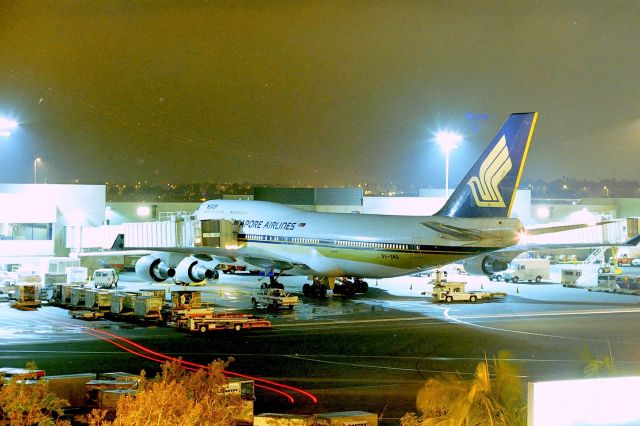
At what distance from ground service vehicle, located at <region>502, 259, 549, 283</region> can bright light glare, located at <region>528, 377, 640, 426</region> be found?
5763 centimetres

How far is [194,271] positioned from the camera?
2088 inches

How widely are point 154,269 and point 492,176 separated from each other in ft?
75.5

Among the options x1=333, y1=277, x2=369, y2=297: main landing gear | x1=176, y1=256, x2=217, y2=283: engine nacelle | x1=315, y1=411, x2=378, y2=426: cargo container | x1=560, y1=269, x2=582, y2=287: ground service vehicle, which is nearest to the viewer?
x1=315, y1=411, x2=378, y2=426: cargo container

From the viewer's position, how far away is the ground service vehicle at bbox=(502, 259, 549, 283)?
66.9 meters

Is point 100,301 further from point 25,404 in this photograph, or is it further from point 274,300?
point 25,404

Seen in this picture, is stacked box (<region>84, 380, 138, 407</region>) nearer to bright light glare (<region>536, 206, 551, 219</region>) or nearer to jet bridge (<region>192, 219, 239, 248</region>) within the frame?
jet bridge (<region>192, 219, 239, 248</region>)

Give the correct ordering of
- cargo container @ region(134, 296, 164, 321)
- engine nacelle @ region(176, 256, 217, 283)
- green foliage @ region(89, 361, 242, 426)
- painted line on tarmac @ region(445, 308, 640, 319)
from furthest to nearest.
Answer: engine nacelle @ region(176, 256, 217, 283) → painted line on tarmac @ region(445, 308, 640, 319) → cargo container @ region(134, 296, 164, 321) → green foliage @ region(89, 361, 242, 426)

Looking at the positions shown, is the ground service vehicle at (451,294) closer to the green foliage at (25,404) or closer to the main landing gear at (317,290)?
the main landing gear at (317,290)

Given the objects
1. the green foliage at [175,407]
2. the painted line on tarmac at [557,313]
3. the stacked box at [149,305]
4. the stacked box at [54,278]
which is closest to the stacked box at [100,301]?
the stacked box at [149,305]

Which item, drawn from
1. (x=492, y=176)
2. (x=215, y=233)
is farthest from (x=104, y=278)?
(x=492, y=176)

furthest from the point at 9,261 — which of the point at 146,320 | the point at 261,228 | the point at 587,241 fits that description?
the point at 587,241

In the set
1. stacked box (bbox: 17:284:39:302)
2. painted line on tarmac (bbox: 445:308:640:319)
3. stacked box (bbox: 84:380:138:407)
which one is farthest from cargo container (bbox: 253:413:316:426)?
stacked box (bbox: 17:284:39:302)

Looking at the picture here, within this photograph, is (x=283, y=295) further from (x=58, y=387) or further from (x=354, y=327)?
(x=58, y=387)

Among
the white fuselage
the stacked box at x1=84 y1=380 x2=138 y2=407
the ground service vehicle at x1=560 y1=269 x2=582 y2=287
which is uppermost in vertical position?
the white fuselage
